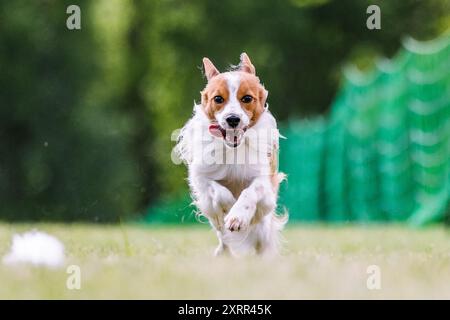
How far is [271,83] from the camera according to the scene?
27438 mm

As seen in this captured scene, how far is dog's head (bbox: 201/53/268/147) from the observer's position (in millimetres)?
6383

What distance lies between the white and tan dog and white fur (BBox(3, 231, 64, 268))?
A: 1.05 meters

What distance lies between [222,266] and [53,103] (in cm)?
2154

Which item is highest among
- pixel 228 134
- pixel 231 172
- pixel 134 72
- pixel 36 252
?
pixel 134 72

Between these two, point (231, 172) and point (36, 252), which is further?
point (231, 172)

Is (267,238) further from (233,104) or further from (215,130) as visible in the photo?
(233,104)

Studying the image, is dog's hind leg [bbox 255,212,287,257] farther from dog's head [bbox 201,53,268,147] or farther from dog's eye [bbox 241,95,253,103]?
dog's eye [bbox 241,95,253,103]

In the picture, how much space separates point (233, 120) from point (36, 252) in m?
1.45

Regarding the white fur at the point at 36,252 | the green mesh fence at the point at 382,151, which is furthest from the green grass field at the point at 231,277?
the green mesh fence at the point at 382,151

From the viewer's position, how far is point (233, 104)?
639cm

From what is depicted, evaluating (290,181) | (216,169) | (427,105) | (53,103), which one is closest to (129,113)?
(53,103)

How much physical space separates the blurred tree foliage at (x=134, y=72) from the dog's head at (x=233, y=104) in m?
17.0

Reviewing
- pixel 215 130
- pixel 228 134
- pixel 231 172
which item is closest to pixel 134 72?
pixel 231 172

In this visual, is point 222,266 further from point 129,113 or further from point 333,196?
point 129,113
